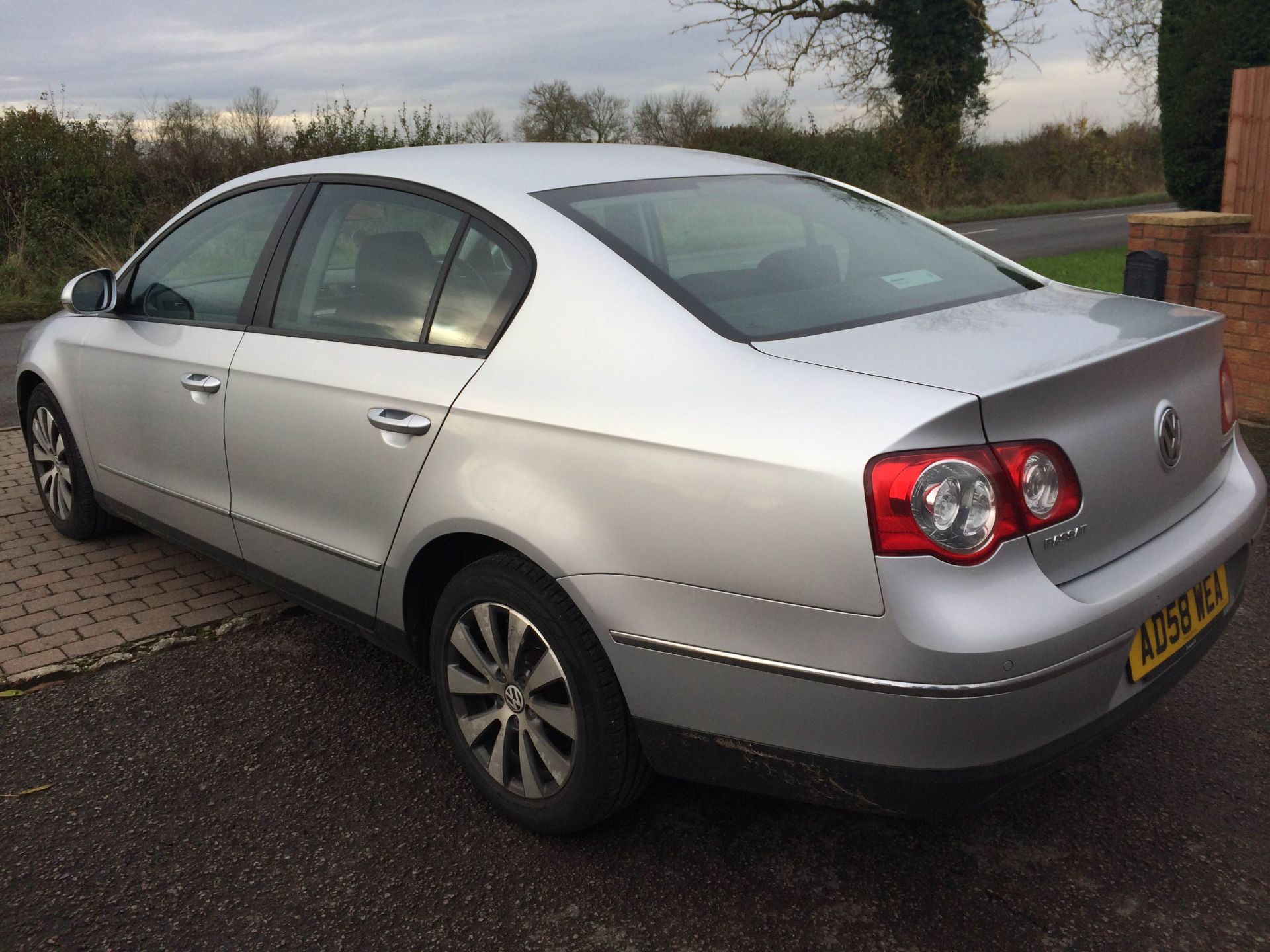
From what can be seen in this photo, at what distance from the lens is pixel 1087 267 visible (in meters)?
13.1

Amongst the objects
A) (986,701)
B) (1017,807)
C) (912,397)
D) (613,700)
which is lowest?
(1017,807)

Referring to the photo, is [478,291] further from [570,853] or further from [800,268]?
[570,853]

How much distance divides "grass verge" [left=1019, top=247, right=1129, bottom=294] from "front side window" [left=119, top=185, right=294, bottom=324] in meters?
8.40

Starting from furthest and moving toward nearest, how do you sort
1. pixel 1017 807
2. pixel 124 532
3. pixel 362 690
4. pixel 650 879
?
pixel 124 532
pixel 362 690
pixel 1017 807
pixel 650 879

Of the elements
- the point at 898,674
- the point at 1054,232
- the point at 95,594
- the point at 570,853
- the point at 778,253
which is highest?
the point at 778,253

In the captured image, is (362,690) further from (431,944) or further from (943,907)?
(943,907)

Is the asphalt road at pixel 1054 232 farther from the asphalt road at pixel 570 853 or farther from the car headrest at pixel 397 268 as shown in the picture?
the asphalt road at pixel 570 853

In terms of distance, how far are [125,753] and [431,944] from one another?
1.32 m

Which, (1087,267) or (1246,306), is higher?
(1246,306)

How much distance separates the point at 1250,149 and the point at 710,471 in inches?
282

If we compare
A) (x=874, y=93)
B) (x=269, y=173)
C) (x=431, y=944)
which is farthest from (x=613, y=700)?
(x=874, y=93)

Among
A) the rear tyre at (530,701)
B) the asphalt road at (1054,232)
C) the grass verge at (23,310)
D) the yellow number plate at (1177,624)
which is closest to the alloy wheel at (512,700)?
the rear tyre at (530,701)

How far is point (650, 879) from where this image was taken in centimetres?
255

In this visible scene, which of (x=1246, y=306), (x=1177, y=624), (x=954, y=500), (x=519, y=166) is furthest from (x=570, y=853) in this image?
(x=1246, y=306)
